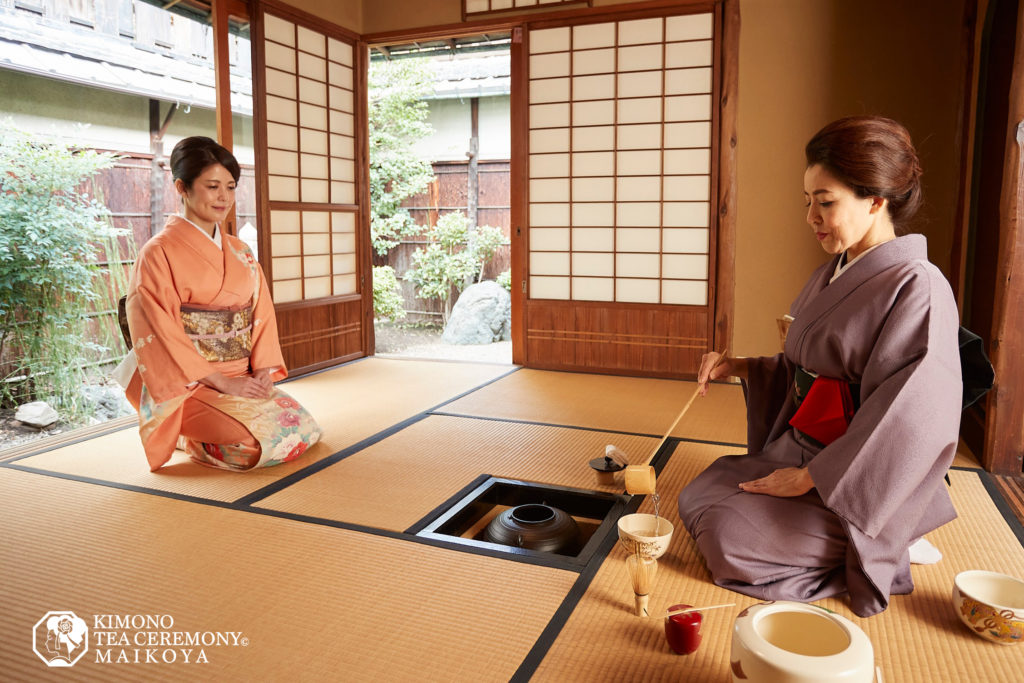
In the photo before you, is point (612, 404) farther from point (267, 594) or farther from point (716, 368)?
point (267, 594)

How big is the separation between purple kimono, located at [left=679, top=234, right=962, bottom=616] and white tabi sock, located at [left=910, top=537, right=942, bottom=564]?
0.55ft

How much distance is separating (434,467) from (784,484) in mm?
1425

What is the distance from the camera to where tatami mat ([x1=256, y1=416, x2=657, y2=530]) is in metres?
2.49

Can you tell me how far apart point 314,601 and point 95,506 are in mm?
1100

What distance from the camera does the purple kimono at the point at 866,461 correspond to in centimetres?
172

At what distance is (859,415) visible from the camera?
69.9 inches

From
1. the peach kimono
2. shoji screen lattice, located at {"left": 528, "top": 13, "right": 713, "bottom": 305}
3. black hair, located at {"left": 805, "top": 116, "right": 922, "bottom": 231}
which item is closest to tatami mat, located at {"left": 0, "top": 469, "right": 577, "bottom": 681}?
the peach kimono

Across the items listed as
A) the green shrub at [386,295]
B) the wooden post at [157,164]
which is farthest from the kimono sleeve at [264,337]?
the green shrub at [386,295]

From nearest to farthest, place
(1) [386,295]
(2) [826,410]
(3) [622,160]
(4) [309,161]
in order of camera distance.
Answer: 1. (2) [826,410]
2. (3) [622,160]
3. (4) [309,161]
4. (1) [386,295]

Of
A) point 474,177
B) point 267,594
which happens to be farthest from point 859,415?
point 474,177

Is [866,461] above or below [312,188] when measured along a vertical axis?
below

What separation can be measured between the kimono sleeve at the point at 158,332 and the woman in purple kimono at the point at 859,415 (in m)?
1.93

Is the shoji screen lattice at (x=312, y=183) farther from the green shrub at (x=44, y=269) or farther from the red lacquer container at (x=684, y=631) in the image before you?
the red lacquer container at (x=684, y=631)

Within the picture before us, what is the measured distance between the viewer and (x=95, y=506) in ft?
8.15
